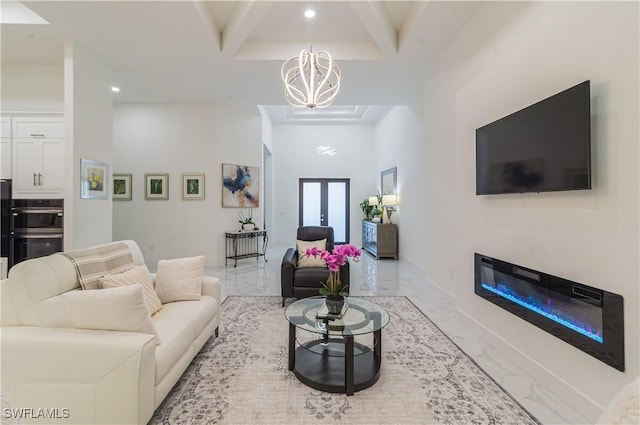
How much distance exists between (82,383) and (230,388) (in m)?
0.90

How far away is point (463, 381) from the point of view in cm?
215

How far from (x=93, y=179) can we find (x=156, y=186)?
225 cm

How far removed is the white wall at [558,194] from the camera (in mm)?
1611

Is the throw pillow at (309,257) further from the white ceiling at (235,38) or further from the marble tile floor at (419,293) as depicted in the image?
the white ceiling at (235,38)

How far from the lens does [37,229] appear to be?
3631 millimetres

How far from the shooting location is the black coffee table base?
6.50 feet

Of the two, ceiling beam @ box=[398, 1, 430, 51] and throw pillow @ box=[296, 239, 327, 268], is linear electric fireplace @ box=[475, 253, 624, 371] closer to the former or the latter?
throw pillow @ box=[296, 239, 327, 268]

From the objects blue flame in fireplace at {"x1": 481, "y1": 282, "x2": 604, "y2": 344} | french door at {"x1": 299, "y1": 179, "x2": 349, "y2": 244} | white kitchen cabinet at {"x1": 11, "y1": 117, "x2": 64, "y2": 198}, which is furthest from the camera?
french door at {"x1": 299, "y1": 179, "x2": 349, "y2": 244}

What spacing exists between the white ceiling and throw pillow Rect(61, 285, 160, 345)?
121 inches

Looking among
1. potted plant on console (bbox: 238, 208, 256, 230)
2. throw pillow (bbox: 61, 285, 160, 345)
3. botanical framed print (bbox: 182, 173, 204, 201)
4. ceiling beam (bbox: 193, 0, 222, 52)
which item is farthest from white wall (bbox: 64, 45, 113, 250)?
potted plant on console (bbox: 238, 208, 256, 230)

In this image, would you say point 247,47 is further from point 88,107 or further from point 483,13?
point 483,13

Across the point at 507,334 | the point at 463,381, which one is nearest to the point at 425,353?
the point at 463,381
